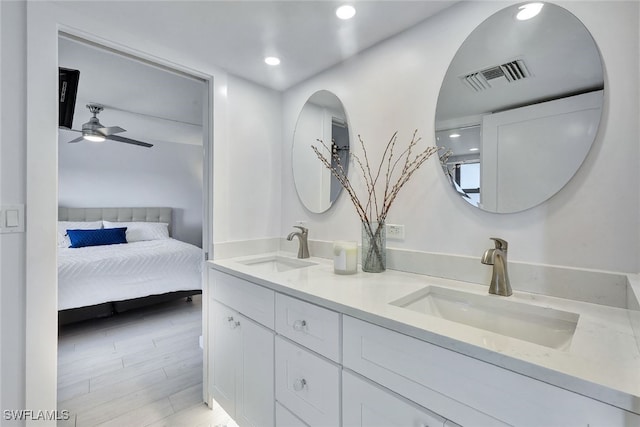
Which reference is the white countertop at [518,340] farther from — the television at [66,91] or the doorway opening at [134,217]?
the television at [66,91]

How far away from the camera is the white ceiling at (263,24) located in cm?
136

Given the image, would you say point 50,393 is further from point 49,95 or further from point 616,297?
point 616,297

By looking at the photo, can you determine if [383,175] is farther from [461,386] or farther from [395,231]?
[461,386]

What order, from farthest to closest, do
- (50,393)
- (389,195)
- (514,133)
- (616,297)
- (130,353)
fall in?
(130,353)
(389,195)
(50,393)
(514,133)
(616,297)

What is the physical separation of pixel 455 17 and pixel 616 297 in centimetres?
131

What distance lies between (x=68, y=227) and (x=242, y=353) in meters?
4.23

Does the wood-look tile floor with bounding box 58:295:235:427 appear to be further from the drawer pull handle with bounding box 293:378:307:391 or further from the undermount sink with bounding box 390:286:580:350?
the undermount sink with bounding box 390:286:580:350

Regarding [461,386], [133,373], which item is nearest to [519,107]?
[461,386]

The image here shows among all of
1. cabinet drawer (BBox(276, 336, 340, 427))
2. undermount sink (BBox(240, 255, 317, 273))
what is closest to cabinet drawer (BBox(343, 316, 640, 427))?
cabinet drawer (BBox(276, 336, 340, 427))

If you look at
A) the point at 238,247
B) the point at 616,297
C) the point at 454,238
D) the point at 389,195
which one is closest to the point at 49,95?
the point at 238,247

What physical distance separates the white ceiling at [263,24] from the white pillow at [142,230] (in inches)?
148

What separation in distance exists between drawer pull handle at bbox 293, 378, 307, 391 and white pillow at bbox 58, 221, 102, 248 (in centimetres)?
437

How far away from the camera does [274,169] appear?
227 centimetres

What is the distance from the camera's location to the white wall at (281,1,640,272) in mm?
987
